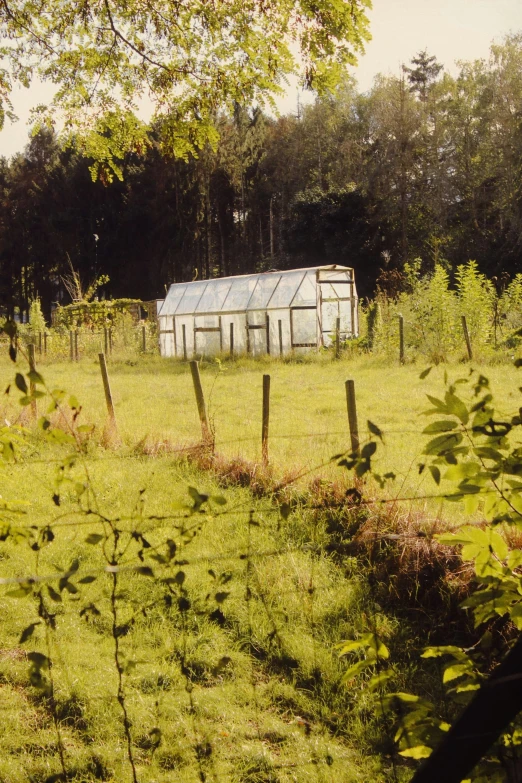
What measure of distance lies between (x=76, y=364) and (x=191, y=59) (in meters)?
17.2

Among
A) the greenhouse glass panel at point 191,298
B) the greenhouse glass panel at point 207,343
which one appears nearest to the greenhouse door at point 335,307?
the greenhouse glass panel at point 207,343

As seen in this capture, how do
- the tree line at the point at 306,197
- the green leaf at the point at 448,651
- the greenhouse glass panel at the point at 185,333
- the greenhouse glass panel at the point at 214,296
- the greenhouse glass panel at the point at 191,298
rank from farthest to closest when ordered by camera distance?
the tree line at the point at 306,197 < the greenhouse glass panel at the point at 191,298 < the greenhouse glass panel at the point at 185,333 < the greenhouse glass panel at the point at 214,296 < the green leaf at the point at 448,651

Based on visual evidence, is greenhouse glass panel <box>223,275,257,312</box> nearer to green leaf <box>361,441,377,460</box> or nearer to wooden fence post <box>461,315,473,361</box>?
wooden fence post <box>461,315,473,361</box>

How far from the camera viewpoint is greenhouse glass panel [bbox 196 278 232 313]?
24.5 metres

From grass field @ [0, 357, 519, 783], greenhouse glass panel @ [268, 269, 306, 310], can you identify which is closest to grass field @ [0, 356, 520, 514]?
grass field @ [0, 357, 519, 783]

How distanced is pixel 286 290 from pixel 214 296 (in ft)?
10.1

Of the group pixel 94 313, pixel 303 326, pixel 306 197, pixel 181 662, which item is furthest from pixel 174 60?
pixel 306 197

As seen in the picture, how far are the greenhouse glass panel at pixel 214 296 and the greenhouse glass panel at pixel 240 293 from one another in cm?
25

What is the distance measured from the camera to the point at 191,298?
25.7 metres

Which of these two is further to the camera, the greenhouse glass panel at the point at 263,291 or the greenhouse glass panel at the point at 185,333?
the greenhouse glass panel at the point at 185,333

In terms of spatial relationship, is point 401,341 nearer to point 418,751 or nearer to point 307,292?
point 307,292

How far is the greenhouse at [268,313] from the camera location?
2262 centimetres

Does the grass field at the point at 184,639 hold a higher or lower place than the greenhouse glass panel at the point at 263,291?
lower

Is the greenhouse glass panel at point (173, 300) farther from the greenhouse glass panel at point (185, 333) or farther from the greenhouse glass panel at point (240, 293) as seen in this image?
the greenhouse glass panel at point (240, 293)
